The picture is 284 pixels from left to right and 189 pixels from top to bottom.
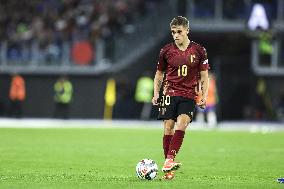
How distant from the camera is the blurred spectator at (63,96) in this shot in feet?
133

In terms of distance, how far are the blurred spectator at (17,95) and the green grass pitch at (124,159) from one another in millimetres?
11017

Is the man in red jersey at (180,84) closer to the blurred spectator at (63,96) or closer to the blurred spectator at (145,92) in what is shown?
the blurred spectator at (145,92)

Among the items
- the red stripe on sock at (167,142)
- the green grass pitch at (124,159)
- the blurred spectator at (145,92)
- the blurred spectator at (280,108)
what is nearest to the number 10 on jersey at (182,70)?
the red stripe on sock at (167,142)

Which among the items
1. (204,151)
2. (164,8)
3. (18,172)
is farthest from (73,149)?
(164,8)

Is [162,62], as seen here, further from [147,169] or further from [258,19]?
[258,19]

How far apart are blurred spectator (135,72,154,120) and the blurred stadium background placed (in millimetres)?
906

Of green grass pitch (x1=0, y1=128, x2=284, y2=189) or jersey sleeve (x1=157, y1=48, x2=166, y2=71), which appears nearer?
green grass pitch (x1=0, y1=128, x2=284, y2=189)

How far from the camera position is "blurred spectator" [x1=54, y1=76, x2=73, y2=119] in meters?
40.6

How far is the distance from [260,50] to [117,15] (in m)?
6.66

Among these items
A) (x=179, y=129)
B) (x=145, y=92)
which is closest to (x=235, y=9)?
(x=145, y=92)

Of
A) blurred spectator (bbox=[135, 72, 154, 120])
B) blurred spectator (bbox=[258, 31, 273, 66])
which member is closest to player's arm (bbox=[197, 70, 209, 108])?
blurred spectator (bbox=[135, 72, 154, 120])

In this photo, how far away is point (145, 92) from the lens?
39625mm

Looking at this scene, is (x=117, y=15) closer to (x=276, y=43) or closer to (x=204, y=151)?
(x=276, y=43)

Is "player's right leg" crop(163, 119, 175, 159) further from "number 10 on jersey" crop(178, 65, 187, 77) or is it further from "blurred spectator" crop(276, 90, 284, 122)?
"blurred spectator" crop(276, 90, 284, 122)
